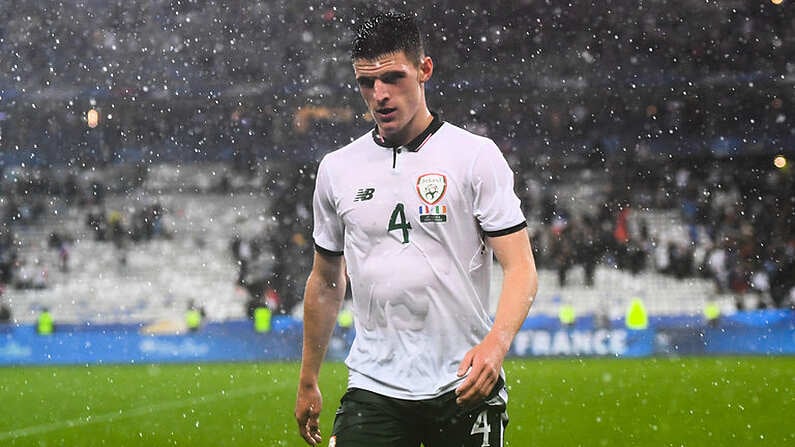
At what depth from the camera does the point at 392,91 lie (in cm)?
272

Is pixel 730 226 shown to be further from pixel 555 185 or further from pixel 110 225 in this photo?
pixel 110 225

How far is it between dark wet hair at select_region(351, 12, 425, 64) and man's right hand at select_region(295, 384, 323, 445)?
0.90 m

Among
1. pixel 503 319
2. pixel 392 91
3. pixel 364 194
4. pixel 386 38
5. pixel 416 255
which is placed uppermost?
pixel 386 38

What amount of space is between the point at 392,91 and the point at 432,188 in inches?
10.5

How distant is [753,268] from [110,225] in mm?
12944

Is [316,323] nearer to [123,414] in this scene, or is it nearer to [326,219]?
[326,219]

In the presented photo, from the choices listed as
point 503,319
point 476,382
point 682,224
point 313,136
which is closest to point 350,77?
point 313,136

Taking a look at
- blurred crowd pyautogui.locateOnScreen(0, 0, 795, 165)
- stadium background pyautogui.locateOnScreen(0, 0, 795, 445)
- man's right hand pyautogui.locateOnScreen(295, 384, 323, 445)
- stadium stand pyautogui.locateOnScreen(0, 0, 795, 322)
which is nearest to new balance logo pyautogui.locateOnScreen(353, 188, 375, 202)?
man's right hand pyautogui.locateOnScreen(295, 384, 323, 445)

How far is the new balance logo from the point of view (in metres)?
2.75

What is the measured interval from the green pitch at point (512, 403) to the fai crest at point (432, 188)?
5361mm

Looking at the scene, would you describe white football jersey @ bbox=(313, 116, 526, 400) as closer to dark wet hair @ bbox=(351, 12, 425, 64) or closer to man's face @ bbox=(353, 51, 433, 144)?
man's face @ bbox=(353, 51, 433, 144)

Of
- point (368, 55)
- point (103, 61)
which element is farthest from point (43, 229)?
point (368, 55)

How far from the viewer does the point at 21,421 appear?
9.70m

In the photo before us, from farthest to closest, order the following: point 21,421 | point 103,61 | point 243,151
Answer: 1. point 103,61
2. point 243,151
3. point 21,421
